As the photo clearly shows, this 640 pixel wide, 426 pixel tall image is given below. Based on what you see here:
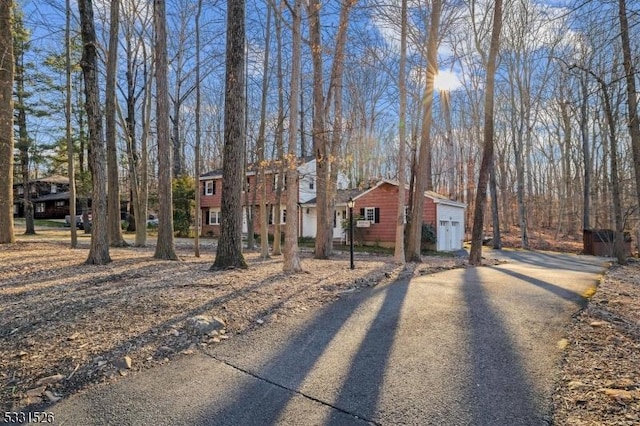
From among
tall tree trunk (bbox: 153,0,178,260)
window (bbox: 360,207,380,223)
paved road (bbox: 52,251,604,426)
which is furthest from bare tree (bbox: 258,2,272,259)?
window (bbox: 360,207,380,223)

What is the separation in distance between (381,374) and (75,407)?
225 cm

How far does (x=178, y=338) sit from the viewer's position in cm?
401

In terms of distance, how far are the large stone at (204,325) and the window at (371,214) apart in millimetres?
19056

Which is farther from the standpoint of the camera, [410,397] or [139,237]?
[139,237]

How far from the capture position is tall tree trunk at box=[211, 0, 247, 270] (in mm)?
8016

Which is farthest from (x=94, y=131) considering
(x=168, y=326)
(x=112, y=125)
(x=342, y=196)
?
(x=342, y=196)

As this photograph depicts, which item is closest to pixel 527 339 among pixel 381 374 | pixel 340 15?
pixel 381 374

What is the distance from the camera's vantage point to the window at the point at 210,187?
97.9 feet

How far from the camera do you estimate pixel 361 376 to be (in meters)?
3.19

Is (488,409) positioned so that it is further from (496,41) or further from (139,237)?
(139,237)

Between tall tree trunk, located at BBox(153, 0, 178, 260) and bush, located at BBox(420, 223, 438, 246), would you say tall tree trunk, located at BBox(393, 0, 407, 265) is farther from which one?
bush, located at BBox(420, 223, 438, 246)

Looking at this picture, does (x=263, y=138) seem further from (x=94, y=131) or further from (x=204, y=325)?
(x=204, y=325)

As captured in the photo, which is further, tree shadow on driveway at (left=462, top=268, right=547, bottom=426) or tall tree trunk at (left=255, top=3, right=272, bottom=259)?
tall tree trunk at (left=255, top=3, right=272, bottom=259)

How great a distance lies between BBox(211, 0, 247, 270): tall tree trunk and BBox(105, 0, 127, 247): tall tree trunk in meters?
5.93
